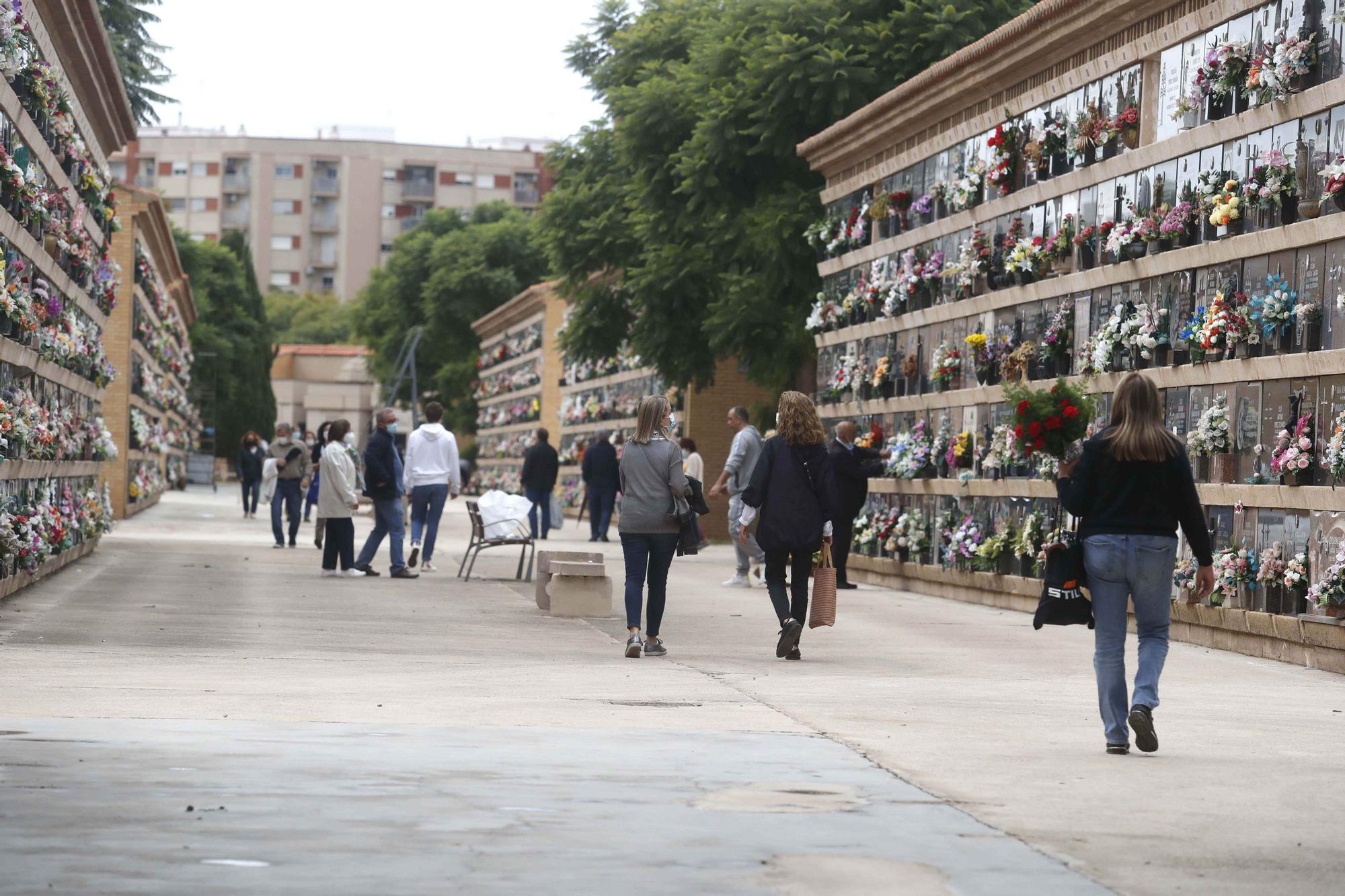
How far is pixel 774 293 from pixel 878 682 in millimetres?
18547

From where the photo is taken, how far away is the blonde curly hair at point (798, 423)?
43.5 ft

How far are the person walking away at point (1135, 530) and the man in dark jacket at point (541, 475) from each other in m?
24.2

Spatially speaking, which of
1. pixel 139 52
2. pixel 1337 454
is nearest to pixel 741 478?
pixel 1337 454

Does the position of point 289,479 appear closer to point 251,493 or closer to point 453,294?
point 251,493

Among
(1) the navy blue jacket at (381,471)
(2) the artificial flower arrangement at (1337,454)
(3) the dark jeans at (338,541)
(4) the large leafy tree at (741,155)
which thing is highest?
(4) the large leafy tree at (741,155)

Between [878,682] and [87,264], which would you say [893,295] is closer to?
[87,264]

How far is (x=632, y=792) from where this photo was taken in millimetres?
6992

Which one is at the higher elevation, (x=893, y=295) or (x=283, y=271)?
(x=283, y=271)

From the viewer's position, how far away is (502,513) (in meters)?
20.2

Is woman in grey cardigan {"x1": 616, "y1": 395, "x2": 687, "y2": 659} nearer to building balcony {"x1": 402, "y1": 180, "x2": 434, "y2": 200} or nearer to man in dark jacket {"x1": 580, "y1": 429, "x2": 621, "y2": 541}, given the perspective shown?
man in dark jacket {"x1": 580, "y1": 429, "x2": 621, "y2": 541}

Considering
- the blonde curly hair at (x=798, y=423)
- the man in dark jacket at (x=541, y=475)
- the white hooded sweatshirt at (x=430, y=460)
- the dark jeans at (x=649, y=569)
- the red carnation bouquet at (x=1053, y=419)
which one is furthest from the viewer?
the man in dark jacket at (x=541, y=475)

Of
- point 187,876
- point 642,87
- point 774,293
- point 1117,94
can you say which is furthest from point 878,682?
point 642,87

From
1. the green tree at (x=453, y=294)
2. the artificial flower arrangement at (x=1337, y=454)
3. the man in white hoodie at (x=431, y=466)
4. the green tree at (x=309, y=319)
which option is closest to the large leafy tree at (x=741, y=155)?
the man in white hoodie at (x=431, y=466)

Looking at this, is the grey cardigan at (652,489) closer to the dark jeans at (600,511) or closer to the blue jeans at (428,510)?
the blue jeans at (428,510)
